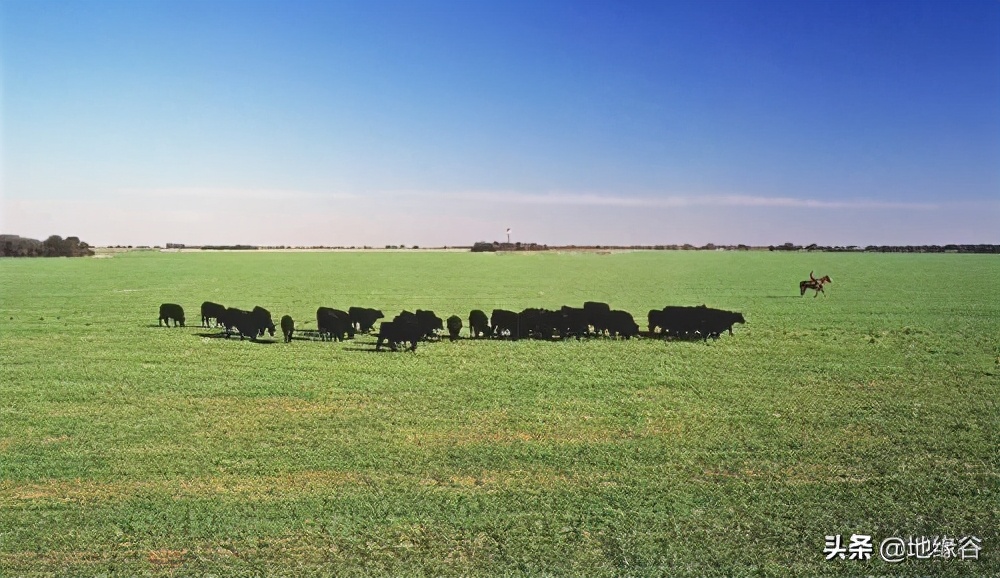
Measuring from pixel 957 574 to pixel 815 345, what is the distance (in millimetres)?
11133

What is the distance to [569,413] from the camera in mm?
9539

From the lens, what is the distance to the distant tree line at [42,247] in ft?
269

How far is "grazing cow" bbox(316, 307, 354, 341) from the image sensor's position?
16.2m

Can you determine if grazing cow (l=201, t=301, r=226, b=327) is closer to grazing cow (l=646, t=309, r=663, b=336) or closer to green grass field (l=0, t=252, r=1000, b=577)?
green grass field (l=0, t=252, r=1000, b=577)

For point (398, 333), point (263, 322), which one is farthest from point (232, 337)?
point (398, 333)

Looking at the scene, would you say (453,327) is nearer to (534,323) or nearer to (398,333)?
(398,333)

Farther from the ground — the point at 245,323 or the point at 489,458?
the point at 245,323

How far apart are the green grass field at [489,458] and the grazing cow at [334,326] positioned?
3.61 feet

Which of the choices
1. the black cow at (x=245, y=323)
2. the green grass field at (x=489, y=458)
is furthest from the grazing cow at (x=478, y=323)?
the black cow at (x=245, y=323)

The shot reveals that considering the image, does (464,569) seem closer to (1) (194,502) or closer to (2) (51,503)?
(1) (194,502)

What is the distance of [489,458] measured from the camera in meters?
7.61

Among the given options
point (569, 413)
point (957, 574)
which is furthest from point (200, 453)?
point (957, 574)

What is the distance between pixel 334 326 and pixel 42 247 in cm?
8760

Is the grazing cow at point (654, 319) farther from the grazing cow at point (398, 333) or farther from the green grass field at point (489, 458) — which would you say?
the grazing cow at point (398, 333)
